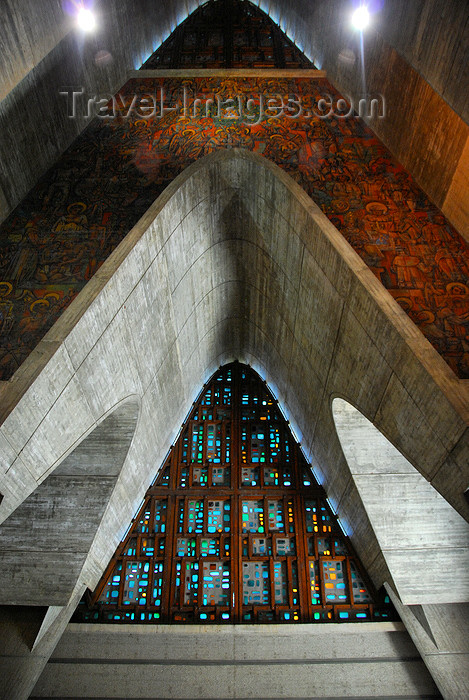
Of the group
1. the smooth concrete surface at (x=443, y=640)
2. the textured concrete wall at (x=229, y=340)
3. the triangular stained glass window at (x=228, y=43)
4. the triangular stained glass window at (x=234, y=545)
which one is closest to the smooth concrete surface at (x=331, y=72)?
the triangular stained glass window at (x=228, y=43)

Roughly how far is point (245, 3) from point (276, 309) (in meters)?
6.60

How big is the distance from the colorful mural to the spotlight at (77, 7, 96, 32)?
914mm

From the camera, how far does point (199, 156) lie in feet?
18.2

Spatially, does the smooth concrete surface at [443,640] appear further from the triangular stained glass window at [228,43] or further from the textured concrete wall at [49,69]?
the triangular stained glass window at [228,43]

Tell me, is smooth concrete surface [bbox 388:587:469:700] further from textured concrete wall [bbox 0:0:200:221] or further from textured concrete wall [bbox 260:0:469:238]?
→ textured concrete wall [bbox 0:0:200:221]

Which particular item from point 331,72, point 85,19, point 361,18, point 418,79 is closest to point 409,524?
point 418,79

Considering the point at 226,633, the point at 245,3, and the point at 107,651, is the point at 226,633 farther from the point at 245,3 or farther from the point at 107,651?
the point at 245,3

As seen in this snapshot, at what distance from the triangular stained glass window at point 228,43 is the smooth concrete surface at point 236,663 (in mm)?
8134

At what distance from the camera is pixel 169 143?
5.74 meters

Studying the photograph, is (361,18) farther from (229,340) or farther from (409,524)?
(409,524)

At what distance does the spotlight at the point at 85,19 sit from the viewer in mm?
5280

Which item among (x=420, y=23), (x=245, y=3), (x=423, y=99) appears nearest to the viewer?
(x=420, y=23)

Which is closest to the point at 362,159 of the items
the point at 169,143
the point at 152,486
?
the point at 169,143

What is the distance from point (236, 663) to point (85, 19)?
25.9ft
